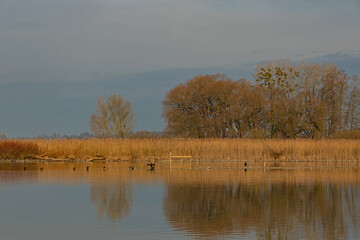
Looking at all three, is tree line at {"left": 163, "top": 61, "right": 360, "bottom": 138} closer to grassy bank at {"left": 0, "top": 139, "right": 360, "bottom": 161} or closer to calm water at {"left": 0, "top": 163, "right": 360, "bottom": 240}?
grassy bank at {"left": 0, "top": 139, "right": 360, "bottom": 161}

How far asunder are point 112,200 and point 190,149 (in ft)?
66.7

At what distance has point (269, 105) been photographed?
163ft

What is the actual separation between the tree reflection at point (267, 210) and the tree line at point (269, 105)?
29.0m

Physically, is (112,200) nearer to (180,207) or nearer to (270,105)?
(180,207)

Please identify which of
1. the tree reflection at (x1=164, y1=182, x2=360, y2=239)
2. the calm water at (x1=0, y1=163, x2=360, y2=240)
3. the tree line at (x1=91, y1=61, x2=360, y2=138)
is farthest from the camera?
the tree line at (x1=91, y1=61, x2=360, y2=138)

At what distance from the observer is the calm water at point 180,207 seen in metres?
10.0

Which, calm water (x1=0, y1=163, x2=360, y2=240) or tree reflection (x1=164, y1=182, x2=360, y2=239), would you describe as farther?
tree reflection (x1=164, y1=182, x2=360, y2=239)

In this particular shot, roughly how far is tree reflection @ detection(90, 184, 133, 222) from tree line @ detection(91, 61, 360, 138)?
29.5 metres

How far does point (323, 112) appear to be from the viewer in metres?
47.3

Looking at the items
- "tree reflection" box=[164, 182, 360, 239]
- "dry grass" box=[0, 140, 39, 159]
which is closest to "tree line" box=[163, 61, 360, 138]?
"dry grass" box=[0, 140, 39, 159]

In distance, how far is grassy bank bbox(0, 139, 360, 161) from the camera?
33.7m

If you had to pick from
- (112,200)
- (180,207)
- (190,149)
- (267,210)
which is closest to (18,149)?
(190,149)

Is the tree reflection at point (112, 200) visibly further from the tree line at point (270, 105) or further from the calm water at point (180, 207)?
the tree line at point (270, 105)

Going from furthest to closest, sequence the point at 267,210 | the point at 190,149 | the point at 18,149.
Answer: the point at 18,149, the point at 190,149, the point at 267,210
